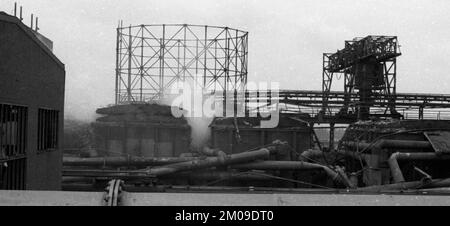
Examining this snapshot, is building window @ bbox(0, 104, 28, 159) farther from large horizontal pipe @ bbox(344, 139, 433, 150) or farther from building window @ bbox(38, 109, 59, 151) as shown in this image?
large horizontal pipe @ bbox(344, 139, 433, 150)

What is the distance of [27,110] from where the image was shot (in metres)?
8.95

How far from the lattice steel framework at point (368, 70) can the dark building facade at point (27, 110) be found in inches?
765

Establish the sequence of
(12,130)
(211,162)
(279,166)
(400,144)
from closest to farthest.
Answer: (12,130)
(211,162)
(279,166)
(400,144)

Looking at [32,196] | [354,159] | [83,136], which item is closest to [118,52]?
[83,136]

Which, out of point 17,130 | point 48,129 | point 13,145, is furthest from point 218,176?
point 13,145

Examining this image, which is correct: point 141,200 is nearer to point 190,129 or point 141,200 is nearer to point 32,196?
point 32,196

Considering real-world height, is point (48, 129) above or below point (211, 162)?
above

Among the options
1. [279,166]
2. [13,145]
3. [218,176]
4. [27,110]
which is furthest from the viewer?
[279,166]

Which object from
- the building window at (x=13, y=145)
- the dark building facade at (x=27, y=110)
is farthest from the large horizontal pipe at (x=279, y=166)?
the building window at (x=13, y=145)

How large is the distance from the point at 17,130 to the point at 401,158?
13.5 metres

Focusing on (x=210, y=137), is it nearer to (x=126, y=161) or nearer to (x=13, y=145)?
(x=126, y=161)

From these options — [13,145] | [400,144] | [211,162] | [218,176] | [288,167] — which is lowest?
[218,176]

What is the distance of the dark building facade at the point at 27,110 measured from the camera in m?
7.60
